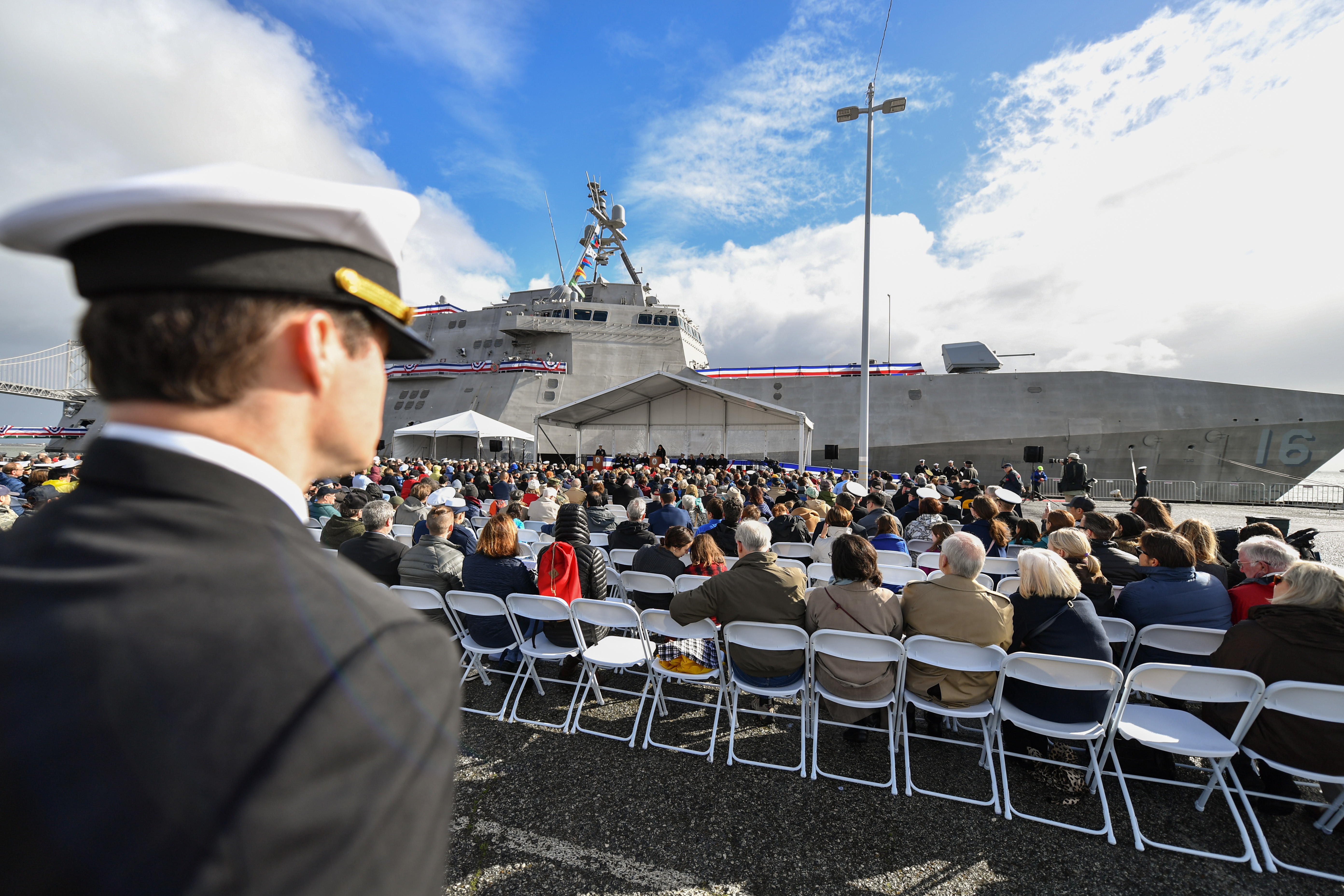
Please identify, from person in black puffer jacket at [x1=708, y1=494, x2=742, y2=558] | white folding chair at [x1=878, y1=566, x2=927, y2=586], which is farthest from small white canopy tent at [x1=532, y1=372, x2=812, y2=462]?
white folding chair at [x1=878, y1=566, x2=927, y2=586]

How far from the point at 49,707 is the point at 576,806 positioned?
309 cm

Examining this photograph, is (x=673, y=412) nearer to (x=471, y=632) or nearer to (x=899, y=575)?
(x=899, y=575)

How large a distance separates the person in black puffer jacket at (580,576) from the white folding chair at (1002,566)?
389 centimetres

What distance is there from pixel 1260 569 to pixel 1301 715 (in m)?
1.75

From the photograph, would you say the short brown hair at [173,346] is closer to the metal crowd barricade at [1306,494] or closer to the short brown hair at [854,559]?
the short brown hair at [854,559]

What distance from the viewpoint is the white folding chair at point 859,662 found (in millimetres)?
3287

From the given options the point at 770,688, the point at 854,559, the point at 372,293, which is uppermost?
the point at 372,293

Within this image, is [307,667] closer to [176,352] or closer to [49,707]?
[49,707]

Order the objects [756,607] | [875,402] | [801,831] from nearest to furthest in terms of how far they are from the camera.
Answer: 1. [801,831]
2. [756,607]
3. [875,402]

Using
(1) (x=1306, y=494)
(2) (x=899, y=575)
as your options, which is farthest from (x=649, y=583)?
(1) (x=1306, y=494)

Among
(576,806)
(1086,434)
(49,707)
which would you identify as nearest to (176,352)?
(49,707)

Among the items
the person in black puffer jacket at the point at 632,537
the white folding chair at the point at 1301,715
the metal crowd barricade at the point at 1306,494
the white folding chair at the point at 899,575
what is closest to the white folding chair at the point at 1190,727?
the white folding chair at the point at 1301,715

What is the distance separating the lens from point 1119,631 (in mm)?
3852

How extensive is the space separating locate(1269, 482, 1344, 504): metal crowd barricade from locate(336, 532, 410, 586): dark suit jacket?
80.7 feet
